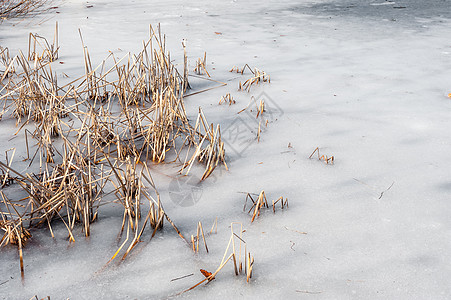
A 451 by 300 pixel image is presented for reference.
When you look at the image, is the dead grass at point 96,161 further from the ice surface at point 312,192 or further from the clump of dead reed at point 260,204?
the clump of dead reed at point 260,204

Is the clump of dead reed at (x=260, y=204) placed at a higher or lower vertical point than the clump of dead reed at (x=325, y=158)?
lower

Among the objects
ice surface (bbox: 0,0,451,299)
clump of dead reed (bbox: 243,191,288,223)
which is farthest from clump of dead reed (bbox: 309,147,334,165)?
clump of dead reed (bbox: 243,191,288,223)

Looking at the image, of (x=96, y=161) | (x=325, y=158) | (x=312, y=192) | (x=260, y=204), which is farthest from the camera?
(x=325, y=158)

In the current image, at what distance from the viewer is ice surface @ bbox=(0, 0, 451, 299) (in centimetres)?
138

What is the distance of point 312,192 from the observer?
1854 millimetres

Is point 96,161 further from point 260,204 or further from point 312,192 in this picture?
point 312,192

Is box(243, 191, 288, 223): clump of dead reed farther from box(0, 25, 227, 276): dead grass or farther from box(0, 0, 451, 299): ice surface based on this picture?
box(0, 25, 227, 276): dead grass

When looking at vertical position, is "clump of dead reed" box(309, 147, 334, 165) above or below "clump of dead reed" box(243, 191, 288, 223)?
above

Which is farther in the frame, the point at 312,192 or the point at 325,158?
the point at 325,158

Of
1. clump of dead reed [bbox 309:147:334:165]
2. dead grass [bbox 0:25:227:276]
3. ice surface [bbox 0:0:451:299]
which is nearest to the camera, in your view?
ice surface [bbox 0:0:451:299]

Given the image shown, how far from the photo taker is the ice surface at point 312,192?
138cm

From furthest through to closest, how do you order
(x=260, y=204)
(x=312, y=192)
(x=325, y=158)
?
(x=325, y=158) → (x=312, y=192) → (x=260, y=204)

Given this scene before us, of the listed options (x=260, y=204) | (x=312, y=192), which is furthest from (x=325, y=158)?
(x=260, y=204)

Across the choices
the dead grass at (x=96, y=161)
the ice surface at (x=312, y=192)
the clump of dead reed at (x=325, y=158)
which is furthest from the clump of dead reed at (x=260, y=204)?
the clump of dead reed at (x=325, y=158)
